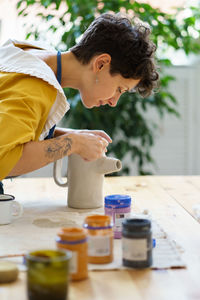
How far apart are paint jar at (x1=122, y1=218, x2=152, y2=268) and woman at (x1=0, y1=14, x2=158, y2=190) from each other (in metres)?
0.44

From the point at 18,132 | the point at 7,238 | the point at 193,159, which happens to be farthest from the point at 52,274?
the point at 193,159

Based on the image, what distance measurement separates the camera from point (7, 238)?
3.51 ft

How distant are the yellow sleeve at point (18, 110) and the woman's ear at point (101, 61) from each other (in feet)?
0.75

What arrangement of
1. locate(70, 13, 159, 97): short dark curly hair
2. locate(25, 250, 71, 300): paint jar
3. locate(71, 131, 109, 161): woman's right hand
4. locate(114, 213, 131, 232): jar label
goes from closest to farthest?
locate(25, 250, 71, 300): paint jar
locate(114, 213, 131, 232): jar label
locate(71, 131, 109, 161): woman's right hand
locate(70, 13, 159, 97): short dark curly hair

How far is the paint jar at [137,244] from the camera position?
2.83ft

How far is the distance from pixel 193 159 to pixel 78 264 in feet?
10.5

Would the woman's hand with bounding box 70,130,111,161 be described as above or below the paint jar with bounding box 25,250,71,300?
above

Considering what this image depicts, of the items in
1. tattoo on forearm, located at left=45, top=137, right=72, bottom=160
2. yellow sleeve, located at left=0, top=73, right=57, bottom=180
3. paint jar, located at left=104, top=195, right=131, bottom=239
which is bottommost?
paint jar, located at left=104, top=195, right=131, bottom=239

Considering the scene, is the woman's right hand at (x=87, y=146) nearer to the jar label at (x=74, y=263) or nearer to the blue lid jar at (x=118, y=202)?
the blue lid jar at (x=118, y=202)

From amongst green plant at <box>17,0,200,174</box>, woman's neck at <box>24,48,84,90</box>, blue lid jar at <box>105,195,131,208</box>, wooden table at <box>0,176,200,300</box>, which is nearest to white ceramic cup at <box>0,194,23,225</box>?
wooden table at <box>0,176,200,300</box>

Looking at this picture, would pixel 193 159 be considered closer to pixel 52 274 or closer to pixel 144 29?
pixel 144 29

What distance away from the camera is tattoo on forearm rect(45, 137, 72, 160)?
125 cm

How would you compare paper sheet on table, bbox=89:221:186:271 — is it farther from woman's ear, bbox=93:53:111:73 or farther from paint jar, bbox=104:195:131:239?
woman's ear, bbox=93:53:111:73

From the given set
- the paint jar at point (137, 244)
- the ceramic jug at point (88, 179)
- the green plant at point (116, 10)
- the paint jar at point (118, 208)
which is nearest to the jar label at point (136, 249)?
the paint jar at point (137, 244)
